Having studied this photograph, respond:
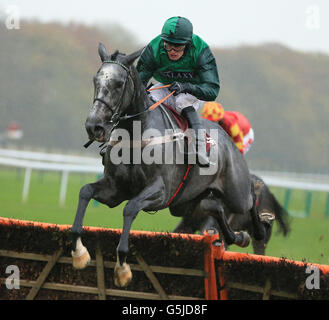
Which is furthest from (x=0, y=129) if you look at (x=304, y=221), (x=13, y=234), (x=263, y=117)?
(x=13, y=234)

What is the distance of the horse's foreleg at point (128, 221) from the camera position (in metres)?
3.77

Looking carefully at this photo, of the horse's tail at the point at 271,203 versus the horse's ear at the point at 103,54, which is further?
the horse's tail at the point at 271,203

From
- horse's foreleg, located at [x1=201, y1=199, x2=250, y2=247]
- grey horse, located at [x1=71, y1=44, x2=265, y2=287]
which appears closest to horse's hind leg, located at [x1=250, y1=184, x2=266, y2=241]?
horse's foreleg, located at [x1=201, y1=199, x2=250, y2=247]

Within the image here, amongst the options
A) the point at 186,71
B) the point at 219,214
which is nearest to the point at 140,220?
the point at 219,214

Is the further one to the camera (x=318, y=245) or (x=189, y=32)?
(x=318, y=245)

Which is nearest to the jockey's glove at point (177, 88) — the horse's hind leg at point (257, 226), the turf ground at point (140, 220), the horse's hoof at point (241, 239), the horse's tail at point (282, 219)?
the horse's hoof at point (241, 239)

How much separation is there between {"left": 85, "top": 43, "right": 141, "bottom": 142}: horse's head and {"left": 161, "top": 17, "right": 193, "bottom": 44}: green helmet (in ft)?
1.19

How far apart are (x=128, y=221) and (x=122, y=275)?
34cm

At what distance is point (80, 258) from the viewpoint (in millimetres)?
3891

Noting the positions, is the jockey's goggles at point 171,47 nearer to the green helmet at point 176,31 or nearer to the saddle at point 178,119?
the green helmet at point 176,31

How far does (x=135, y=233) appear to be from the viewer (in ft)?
13.4
